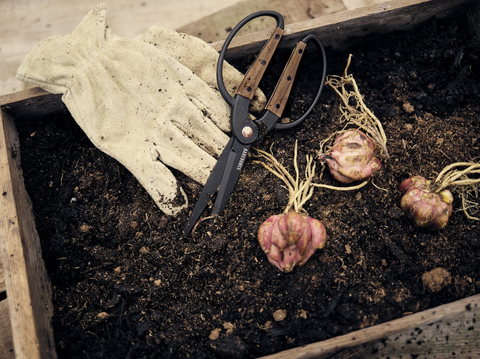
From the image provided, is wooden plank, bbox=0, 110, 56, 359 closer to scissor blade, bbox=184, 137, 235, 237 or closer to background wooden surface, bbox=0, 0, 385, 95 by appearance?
scissor blade, bbox=184, 137, 235, 237

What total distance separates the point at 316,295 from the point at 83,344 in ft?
2.94

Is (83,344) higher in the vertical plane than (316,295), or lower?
higher

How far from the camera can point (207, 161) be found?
1453 mm

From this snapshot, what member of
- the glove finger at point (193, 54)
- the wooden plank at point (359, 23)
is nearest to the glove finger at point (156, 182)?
the glove finger at point (193, 54)

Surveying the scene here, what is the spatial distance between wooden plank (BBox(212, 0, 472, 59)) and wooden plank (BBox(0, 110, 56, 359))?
971 millimetres

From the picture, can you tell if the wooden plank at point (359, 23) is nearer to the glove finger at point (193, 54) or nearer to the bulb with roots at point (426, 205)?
the glove finger at point (193, 54)

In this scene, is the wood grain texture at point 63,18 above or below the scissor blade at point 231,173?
above

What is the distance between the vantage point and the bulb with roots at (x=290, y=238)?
4.03ft

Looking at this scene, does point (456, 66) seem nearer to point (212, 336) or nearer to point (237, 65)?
point (237, 65)

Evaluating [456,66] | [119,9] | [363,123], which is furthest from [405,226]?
[119,9]

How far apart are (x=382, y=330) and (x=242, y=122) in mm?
907

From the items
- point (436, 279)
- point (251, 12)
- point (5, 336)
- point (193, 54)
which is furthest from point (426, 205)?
point (5, 336)

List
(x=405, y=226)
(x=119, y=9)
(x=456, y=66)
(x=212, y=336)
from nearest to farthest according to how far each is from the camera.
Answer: (x=212, y=336) → (x=405, y=226) → (x=456, y=66) → (x=119, y=9)

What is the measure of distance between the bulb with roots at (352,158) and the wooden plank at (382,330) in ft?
1.75
